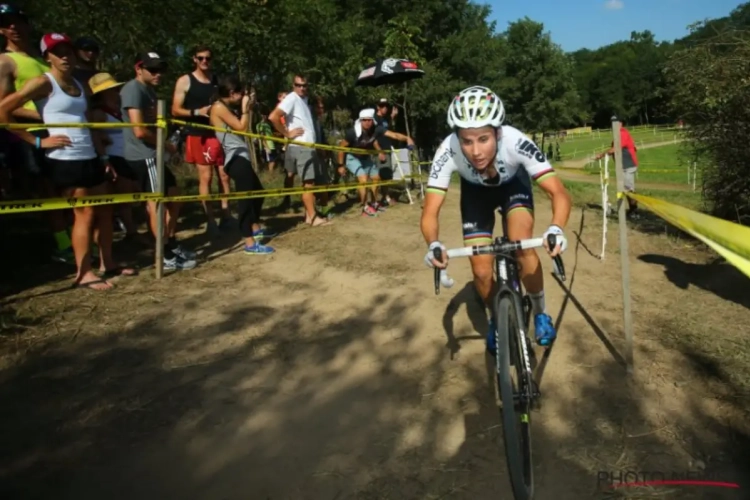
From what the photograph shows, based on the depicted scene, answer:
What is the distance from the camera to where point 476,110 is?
131 inches

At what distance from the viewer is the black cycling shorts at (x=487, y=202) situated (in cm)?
389

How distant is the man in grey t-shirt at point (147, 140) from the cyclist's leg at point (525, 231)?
3644 mm

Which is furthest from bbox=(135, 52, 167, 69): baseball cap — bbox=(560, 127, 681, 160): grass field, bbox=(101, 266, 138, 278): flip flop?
bbox=(560, 127, 681, 160): grass field

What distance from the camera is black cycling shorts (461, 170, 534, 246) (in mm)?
3895

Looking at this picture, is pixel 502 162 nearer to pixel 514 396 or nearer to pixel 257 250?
pixel 514 396

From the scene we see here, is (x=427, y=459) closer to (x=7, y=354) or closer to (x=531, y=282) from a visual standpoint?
(x=531, y=282)

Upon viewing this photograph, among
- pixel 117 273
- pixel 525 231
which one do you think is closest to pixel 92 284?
pixel 117 273

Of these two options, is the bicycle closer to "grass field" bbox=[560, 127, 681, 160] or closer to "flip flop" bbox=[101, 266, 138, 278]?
"flip flop" bbox=[101, 266, 138, 278]

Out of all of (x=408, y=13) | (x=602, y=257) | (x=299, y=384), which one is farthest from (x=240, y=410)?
(x=408, y=13)

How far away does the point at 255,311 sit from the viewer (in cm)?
501

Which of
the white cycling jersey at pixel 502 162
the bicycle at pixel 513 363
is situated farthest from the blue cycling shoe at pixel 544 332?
the white cycling jersey at pixel 502 162

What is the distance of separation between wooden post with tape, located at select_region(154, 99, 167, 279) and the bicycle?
338 cm

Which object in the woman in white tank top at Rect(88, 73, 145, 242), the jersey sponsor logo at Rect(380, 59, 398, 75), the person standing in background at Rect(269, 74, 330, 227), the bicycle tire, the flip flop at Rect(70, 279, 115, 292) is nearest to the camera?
the bicycle tire

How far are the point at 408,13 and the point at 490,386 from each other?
105 feet
